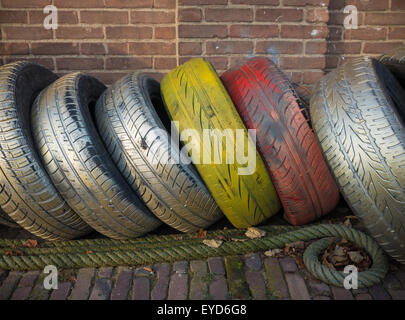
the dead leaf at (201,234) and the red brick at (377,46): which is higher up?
the red brick at (377,46)

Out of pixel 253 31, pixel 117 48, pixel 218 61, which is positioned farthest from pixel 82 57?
pixel 253 31

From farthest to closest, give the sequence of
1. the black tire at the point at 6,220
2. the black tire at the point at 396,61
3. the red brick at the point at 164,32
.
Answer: the red brick at the point at 164,32, the black tire at the point at 396,61, the black tire at the point at 6,220

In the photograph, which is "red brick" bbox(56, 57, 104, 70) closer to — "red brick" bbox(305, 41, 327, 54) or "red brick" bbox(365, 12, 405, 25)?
"red brick" bbox(305, 41, 327, 54)

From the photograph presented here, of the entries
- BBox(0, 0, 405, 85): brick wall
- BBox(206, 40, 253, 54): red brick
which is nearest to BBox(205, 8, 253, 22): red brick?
BBox(0, 0, 405, 85): brick wall

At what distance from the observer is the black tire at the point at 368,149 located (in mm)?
1916

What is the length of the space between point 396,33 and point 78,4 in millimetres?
3029

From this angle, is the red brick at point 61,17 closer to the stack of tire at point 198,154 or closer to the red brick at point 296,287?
the stack of tire at point 198,154

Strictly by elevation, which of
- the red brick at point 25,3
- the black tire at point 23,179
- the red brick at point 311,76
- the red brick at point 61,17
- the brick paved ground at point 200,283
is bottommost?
the brick paved ground at point 200,283

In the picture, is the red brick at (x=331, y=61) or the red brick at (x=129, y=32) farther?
the red brick at (x=331, y=61)

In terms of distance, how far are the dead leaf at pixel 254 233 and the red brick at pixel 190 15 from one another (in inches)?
75.4

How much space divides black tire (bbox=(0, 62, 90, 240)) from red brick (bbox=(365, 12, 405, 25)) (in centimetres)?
314

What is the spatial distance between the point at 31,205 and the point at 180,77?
1.23 metres

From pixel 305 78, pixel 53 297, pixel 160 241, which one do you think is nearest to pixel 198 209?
pixel 160 241

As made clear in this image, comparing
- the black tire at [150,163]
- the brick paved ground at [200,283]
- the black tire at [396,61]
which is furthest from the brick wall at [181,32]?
the brick paved ground at [200,283]
